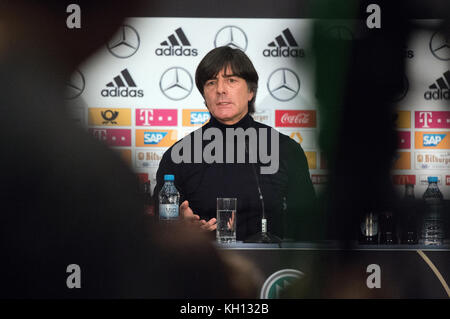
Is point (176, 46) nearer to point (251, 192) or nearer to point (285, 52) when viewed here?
point (285, 52)

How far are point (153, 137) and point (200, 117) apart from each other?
304mm

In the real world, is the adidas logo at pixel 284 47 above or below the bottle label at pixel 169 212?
above

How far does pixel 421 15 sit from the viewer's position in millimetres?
2912

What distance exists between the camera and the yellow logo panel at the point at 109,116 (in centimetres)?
290

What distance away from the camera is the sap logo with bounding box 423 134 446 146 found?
2877 mm

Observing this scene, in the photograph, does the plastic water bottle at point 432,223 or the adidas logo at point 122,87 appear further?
the adidas logo at point 122,87

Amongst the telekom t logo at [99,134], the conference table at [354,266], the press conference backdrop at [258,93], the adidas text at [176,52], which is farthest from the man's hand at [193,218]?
the adidas text at [176,52]

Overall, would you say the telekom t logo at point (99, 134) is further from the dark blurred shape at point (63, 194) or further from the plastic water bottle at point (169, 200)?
the plastic water bottle at point (169, 200)

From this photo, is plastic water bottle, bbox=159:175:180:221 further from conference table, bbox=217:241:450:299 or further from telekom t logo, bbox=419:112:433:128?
telekom t logo, bbox=419:112:433:128

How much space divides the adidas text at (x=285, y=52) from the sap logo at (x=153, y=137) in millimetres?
769

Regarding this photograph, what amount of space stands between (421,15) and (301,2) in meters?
0.71

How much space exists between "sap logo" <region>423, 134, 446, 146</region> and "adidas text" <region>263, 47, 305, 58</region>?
0.85 metres

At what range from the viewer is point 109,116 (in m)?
2.94

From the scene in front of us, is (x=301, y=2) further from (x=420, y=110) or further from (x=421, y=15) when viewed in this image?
(x=420, y=110)
